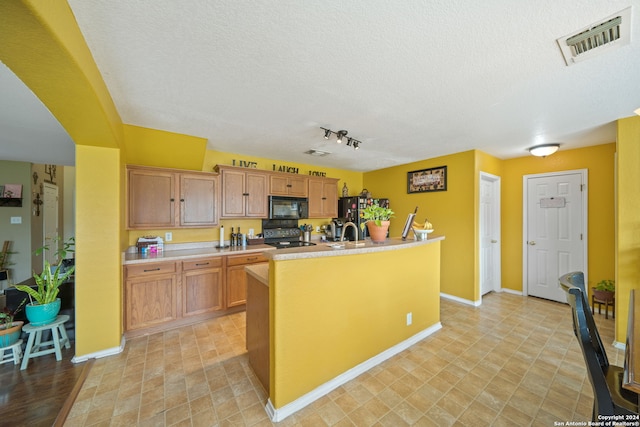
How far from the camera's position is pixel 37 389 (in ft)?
6.38

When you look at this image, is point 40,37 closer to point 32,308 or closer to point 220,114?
point 220,114

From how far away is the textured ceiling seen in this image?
1221 millimetres

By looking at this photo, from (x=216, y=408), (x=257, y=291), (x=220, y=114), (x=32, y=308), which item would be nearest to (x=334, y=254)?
(x=257, y=291)

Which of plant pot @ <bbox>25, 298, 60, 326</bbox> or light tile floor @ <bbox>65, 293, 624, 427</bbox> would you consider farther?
plant pot @ <bbox>25, 298, 60, 326</bbox>

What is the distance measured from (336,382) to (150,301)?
2.38 metres

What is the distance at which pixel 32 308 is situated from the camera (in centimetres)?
227

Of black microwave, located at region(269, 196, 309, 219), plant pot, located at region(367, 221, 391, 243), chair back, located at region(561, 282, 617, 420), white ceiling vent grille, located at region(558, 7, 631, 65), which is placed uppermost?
white ceiling vent grille, located at region(558, 7, 631, 65)

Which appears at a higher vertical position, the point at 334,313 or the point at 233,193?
the point at 233,193

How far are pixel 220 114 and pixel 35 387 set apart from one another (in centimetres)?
291

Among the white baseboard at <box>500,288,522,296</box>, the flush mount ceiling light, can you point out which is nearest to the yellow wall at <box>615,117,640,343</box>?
the flush mount ceiling light

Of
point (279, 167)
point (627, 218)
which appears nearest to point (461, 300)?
point (627, 218)

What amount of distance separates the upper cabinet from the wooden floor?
4.94ft

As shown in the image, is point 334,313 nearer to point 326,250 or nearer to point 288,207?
point 326,250

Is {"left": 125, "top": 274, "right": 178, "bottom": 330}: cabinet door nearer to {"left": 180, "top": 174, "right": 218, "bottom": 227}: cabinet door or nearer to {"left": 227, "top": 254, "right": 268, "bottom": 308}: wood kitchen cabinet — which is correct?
{"left": 227, "top": 254, "right": 268, "bottom": 308}: wood kitchen cabinet
